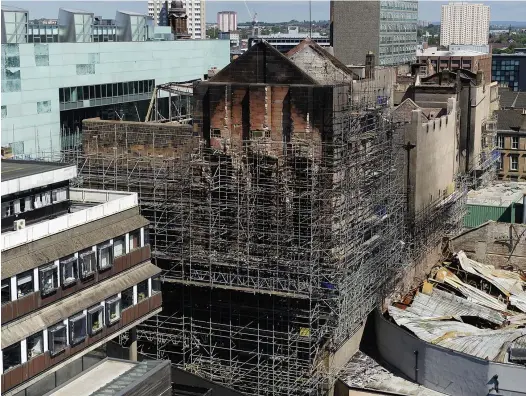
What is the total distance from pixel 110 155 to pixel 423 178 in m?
21.8

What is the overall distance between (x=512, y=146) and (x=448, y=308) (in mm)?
47762

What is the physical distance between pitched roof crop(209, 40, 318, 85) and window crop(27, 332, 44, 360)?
18.9 meters

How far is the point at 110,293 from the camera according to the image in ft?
130

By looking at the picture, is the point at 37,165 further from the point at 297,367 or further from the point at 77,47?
the point at 77,47

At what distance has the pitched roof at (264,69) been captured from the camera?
47.0m

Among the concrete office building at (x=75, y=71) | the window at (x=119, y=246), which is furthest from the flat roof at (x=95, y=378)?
the concrete office building at (x=75, y=71)

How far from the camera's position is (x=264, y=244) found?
4678 centimetres

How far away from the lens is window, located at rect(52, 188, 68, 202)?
133 ft

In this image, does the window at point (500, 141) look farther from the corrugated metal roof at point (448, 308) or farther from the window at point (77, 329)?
the window at point (77, 329)

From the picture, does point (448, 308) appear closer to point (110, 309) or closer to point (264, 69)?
point (264, 69)

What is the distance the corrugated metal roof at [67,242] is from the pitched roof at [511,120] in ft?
204

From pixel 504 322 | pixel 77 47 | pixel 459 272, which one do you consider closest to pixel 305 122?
pixel 504 322

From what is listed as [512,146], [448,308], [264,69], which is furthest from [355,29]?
[264,69]

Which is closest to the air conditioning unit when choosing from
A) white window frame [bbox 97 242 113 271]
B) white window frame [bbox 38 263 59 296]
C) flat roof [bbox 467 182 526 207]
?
white window frame [bbox 38 263 59 296]
